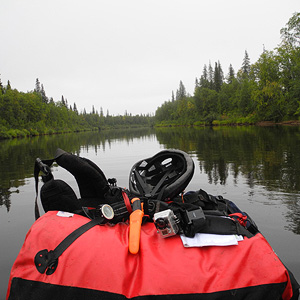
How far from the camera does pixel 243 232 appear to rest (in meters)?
1.86

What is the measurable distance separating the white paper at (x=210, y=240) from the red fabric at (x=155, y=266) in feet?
0.12

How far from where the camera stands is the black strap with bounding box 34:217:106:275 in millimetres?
1743

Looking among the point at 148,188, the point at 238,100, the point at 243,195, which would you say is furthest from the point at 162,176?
the point at 238,100

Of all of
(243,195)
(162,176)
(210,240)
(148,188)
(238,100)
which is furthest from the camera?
(238,100)

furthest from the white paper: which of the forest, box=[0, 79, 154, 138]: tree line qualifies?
box=[0, 79, 154, 138]: tree line

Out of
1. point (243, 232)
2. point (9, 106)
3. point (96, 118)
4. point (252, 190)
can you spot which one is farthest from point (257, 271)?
point (96, 118)

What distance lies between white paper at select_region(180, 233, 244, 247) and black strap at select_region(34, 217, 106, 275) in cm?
78

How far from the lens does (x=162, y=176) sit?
3004mm

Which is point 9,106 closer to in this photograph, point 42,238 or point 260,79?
point 260,79

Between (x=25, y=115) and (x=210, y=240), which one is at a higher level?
(x=25, y=115)

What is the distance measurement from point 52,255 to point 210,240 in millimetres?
1154

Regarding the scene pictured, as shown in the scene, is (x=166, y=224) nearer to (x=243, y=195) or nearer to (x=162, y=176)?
(x=162, y=176)

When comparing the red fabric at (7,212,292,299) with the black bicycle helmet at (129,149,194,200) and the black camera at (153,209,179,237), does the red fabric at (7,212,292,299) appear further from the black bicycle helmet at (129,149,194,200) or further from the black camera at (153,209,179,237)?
the black bicycle helmet at (129,149,194,200)

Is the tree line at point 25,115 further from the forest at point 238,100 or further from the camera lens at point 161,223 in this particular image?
the camera lens at point 161,223
